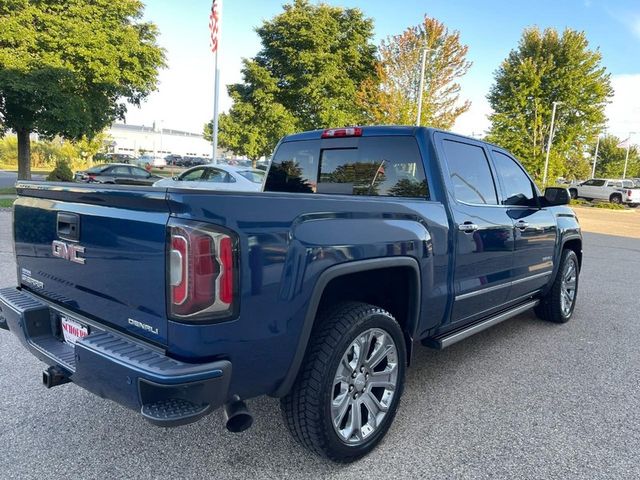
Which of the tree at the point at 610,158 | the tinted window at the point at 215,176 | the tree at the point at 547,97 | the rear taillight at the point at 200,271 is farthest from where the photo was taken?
Result: the tree at the point at 610,158

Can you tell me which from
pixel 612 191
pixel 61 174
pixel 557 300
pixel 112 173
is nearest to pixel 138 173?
pixel 112 173

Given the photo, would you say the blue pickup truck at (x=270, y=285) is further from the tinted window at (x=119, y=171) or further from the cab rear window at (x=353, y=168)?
the tinted window at (x=119, y=171)

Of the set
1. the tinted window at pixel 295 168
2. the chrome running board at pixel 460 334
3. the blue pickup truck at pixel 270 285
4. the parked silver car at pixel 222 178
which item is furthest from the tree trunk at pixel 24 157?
the chrome running board at pixel 460 334

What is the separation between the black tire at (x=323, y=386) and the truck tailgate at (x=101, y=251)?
2.48ft

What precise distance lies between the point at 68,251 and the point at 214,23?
14200mm

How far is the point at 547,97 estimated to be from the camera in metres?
32.2

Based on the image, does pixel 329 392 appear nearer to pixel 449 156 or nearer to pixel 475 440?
pixel 475 440

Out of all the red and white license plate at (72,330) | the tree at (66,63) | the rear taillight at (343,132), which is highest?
the tree at (66,63)

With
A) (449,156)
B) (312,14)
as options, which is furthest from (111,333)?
(312,14)

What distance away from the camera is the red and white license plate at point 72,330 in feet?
7.72

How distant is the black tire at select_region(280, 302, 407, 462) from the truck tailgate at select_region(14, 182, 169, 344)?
0.76 m

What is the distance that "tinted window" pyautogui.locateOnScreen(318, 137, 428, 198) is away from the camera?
10.8 feet

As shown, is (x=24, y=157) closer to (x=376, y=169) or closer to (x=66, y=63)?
(x=66, y=63)

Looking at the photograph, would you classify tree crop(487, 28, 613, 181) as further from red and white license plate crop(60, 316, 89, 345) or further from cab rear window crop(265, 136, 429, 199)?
red and white license plate crop(60, 316, 89, 345)
